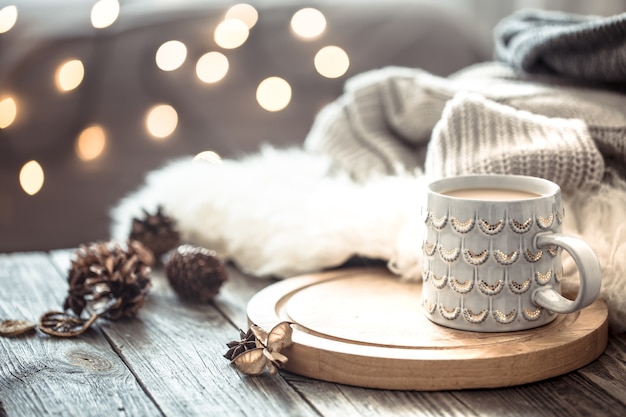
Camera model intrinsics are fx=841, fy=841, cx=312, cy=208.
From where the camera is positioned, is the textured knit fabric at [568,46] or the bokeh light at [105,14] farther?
the bokeh light at [105,14]

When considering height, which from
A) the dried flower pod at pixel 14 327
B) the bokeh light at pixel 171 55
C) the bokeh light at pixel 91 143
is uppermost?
the bokeh light at pixel 171 55

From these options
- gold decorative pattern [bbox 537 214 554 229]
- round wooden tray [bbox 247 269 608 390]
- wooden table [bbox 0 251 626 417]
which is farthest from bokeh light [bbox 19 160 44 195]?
gold decorative pattern [bbox 537 214 554 229]

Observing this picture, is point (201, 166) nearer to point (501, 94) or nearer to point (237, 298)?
point (237, 298)

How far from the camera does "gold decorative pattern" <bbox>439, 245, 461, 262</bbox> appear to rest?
736 millimetres

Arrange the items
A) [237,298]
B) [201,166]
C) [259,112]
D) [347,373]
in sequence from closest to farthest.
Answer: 1. [347,373]
2. [237,298]
3. [201,166]
4. [259,112]

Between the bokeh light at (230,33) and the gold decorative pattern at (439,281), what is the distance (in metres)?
0.92

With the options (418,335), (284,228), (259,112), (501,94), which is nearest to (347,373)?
(418,335)

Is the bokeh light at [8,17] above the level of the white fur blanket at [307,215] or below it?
above

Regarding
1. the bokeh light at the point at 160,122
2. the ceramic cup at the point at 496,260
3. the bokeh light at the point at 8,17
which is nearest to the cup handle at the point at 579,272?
the ceramic cup at the point at 496,260

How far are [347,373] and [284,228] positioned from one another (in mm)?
322

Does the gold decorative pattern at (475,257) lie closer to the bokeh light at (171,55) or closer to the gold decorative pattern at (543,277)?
the gold decorative pattern at (543,277)

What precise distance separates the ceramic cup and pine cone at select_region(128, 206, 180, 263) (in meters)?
0.42

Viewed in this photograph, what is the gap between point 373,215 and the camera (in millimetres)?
935

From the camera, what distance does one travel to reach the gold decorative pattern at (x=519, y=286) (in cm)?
73
